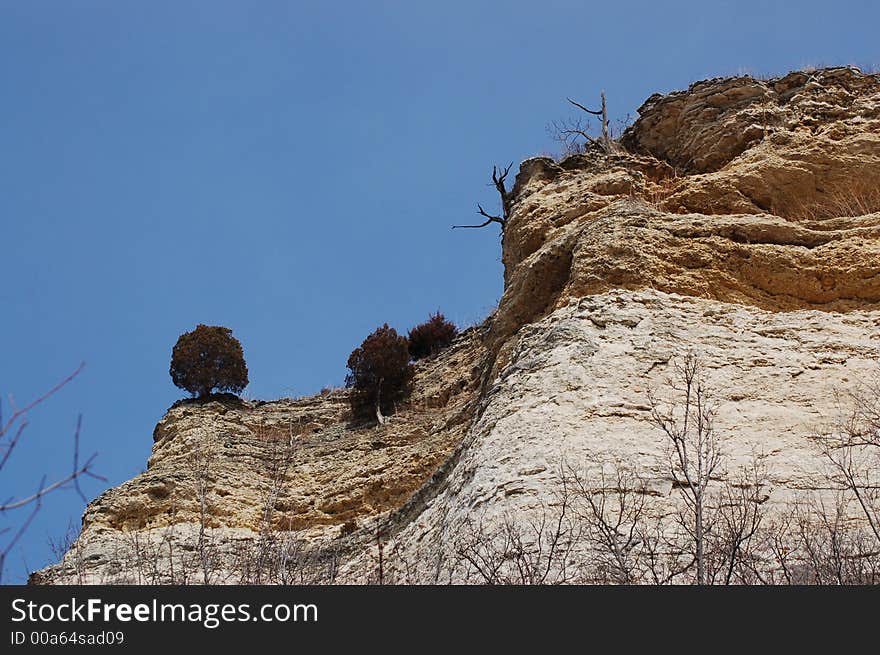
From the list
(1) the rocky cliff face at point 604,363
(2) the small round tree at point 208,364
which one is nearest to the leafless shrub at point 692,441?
(1) the rocky cliff face at point 604,363

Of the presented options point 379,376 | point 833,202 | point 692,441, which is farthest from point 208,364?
point 692,441

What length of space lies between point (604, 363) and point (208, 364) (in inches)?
638

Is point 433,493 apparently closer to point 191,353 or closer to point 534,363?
point 534,363

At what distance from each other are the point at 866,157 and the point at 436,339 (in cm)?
1667

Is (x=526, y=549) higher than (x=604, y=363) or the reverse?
the reverse

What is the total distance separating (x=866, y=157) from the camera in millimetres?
19734

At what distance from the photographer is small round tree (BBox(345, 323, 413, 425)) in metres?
26.9

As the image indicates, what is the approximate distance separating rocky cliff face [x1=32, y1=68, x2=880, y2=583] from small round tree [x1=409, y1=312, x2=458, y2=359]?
6939mm

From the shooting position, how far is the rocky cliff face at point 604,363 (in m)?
14.2

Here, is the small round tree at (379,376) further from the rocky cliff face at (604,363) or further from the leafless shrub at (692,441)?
the leafless shrub at (692,441)

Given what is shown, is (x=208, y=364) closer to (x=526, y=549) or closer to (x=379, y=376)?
(x=379, y=376)

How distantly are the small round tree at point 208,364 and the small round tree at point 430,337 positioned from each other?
6.13 m

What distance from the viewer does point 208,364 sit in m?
29.4

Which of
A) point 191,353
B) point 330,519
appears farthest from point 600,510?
point 191,353
